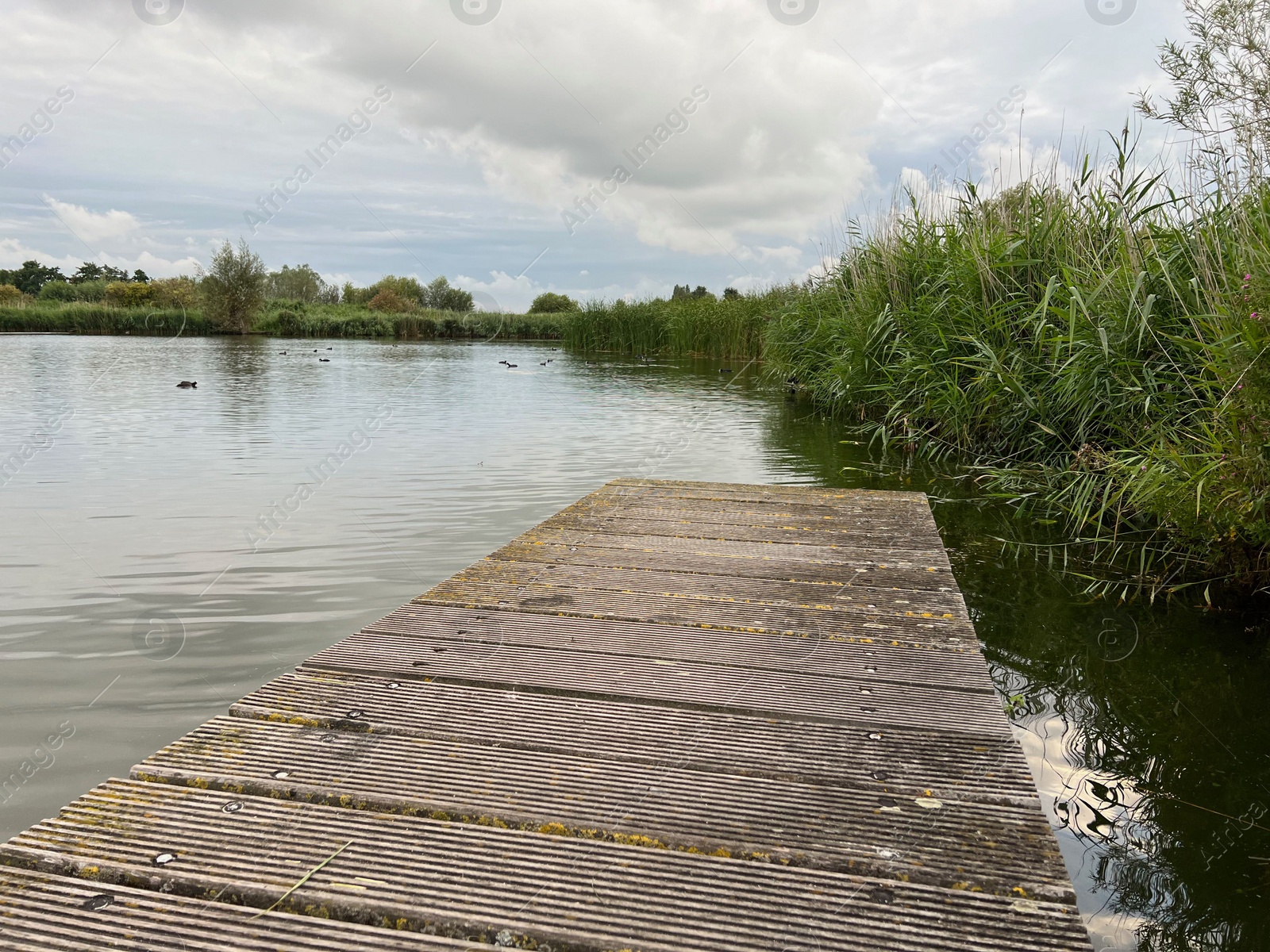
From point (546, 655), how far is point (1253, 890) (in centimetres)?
169

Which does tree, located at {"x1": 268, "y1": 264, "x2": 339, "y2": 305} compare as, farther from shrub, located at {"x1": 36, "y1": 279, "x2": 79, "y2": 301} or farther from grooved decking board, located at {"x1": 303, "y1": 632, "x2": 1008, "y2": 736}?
grooved decking board, located at {"x1": 303, "y1": 632, "x2": 1008, "y2": 736}

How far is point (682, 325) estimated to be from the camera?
80.9 ft

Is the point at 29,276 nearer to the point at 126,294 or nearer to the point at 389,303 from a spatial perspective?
the point at 126,294

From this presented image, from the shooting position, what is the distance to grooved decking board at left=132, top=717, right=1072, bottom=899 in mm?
1346

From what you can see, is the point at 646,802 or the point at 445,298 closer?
the point at 646,802

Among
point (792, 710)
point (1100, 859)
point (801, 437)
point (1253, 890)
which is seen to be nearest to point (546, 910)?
point (792, 710)

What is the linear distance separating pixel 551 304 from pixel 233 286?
17.7 m

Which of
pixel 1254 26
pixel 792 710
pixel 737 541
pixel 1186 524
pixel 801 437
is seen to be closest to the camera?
pixel 792 710

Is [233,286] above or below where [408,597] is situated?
above

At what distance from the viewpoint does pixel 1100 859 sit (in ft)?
6.26

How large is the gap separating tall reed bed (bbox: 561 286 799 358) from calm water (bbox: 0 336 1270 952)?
23.4 feet

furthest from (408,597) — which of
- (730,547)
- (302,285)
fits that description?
(302,285)

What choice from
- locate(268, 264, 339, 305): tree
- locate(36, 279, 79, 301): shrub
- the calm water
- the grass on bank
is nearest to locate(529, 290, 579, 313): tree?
the grass on bank

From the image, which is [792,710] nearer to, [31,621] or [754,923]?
[754,923]
